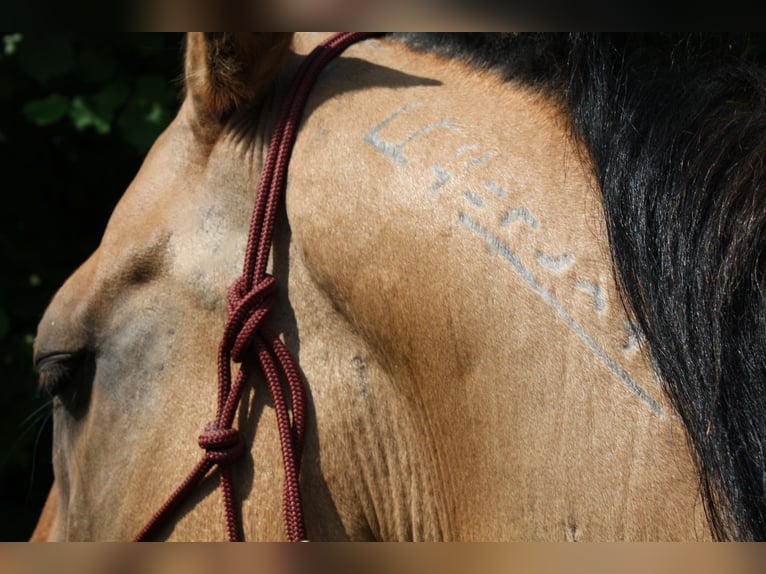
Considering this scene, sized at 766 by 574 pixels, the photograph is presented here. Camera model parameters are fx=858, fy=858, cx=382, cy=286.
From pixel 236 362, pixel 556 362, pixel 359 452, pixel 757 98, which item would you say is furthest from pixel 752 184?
pixel 236 362

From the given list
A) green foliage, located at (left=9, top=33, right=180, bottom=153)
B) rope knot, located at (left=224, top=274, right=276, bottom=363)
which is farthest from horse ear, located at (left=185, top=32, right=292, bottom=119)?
green foliage, located at (left=9, top=33, right=180, bottom=153)

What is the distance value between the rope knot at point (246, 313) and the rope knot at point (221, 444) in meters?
0.12

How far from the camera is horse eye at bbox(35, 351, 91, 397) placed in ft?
5.40

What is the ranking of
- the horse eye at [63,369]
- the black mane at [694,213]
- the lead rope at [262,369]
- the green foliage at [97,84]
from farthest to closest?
the green foliage at [97,84]
the horse eye at [63,369]
the lead rope at [262,369]
the black mane at [694,213]

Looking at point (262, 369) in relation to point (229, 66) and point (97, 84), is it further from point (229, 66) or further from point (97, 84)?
point (97, 84)

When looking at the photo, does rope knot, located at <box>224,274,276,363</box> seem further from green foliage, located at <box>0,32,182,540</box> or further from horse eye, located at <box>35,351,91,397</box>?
green foliage, located at <box>0,32,182,540</box>

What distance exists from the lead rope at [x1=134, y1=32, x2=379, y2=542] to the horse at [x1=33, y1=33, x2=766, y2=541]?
22 millimetres

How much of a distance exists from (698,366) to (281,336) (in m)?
0.67

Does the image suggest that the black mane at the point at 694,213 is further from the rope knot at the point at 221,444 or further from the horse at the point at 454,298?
the rope knot at the point at 221,444

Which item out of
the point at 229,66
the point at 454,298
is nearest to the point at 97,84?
the point at 229,66

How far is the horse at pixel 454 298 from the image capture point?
1.05 meters

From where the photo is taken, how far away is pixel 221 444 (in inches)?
53.9

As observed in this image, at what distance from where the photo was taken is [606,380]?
1081 mm

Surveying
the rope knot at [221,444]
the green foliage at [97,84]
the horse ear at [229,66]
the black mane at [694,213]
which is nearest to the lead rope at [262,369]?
the rope knot at [221,444]
